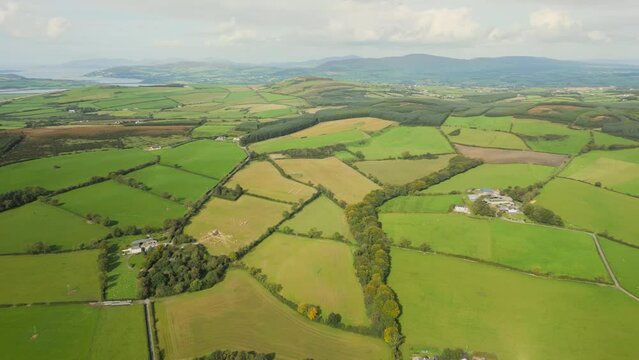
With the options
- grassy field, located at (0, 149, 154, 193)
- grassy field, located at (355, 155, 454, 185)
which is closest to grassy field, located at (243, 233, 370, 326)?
grassy field, located at (355, 155, 454, 185)

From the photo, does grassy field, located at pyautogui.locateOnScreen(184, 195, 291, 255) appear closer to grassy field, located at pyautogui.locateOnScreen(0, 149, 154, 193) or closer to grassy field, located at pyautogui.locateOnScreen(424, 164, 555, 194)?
grassy field, located at pyautogui.locateOnScreen(0, 149, 154, 193)

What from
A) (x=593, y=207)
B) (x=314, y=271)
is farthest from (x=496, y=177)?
(x=314, y=271)

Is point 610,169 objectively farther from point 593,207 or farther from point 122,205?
point 122,205

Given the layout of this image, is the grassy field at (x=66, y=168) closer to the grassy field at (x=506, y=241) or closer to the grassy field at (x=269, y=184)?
the grassy field at (x=269, y=184)

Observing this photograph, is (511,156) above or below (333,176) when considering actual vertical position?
above

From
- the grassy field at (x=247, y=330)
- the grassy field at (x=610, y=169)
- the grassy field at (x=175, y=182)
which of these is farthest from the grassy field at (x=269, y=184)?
the grassy field at (x=610, y=169)

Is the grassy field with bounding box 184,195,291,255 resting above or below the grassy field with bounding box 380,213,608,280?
below

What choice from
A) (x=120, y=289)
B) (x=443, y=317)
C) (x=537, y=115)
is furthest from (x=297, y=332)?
(x=537, y=115)

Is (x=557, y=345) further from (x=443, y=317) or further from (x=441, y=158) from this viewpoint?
(x=441, y=158)
